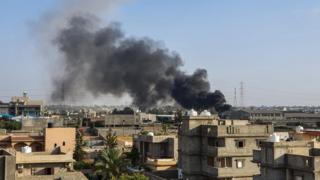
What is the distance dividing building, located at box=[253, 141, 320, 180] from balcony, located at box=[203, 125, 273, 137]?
26.4 ft

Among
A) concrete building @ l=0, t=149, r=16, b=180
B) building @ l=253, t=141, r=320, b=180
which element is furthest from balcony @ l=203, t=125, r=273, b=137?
concrete building @ l=0, t=149, r=16, b=180

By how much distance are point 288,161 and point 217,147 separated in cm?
1090

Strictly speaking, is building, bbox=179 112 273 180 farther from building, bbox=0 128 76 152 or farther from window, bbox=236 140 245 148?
building, bbox=0 128 76 152

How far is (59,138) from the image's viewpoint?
55594mm

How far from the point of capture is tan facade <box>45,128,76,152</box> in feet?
180

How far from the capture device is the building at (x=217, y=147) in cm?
3959

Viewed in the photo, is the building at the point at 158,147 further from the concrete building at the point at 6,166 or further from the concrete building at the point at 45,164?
the concrete building at the point at 6,166

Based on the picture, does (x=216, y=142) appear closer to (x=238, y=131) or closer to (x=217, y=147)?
(x=217, y=147)

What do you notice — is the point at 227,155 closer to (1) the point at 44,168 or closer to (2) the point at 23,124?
(1) the point at 44,168

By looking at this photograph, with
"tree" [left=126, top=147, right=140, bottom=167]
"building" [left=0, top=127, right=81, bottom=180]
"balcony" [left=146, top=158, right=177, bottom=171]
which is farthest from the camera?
"tree" [left=126, top=147, right=140, bottom=167]

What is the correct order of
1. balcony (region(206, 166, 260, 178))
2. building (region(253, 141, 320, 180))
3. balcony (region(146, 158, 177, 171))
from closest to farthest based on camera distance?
building (region(253, 141, 320, 180)) < balcony (region(206, 166, 260, 178)) < balcony (region(146, 158, 177, 171))

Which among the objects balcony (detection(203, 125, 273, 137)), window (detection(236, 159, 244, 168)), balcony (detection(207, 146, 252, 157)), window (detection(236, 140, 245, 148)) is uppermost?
balcony (detection(203, 125, 273, 137))

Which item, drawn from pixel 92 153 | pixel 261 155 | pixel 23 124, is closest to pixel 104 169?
pixel 261 155

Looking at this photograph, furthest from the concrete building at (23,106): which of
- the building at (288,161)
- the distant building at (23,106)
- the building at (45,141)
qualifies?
the building at (288,161)
